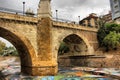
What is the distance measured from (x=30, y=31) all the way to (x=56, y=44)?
5.02 m

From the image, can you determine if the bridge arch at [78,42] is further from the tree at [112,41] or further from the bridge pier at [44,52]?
the bridge pier at [44,52]

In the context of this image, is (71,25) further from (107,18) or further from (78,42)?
(107,18)

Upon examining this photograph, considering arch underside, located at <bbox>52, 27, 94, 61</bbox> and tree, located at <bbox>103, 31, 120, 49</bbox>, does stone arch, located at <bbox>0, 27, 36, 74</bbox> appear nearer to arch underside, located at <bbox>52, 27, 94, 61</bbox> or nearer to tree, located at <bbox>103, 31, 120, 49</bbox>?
arch underside, located at <bbox>52, 27, 94, 61</bbox>

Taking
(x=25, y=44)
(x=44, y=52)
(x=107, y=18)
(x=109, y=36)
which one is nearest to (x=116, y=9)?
(x=107, y=18)

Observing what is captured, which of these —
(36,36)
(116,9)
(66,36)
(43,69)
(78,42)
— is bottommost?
(43,69)

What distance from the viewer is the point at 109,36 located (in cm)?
3625

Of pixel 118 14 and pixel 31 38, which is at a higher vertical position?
pixel 118 14

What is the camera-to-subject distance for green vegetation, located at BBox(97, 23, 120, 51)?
34.9 m

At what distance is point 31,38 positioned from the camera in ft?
82.1

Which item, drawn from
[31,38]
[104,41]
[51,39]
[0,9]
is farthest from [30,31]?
[104,41]

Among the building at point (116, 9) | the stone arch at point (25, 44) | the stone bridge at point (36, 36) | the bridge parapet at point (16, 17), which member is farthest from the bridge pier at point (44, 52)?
the building at point (116, 9)

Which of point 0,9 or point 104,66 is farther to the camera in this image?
point 104,66

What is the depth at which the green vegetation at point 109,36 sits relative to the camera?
34900mm

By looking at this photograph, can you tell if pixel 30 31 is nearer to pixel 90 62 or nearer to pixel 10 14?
pixel 10 14
